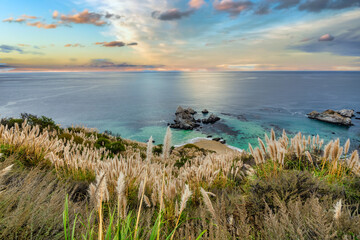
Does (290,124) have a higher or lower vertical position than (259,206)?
lower

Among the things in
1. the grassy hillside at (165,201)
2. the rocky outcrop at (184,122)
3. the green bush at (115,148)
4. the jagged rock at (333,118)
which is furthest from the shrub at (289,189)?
the jagged rock at (333,118)

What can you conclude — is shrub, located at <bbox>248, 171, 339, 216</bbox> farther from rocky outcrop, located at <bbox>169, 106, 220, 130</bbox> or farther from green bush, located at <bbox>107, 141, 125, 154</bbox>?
rocky outcrop, located at <bbox>169, 106, 220, 130</bbox>

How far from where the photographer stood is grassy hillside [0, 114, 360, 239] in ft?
6.25

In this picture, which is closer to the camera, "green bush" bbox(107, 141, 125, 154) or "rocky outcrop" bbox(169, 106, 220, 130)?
"green bush" bbox(107, 141, 125, 154)

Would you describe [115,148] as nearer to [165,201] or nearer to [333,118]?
[165,201]

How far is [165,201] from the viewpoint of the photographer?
10.4 feet

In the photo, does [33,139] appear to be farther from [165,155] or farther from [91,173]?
[165,155]

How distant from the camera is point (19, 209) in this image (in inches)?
82.7

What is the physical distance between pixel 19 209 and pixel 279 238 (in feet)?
8.99

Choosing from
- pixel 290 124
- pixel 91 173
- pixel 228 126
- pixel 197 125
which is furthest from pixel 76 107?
pixel 91 173

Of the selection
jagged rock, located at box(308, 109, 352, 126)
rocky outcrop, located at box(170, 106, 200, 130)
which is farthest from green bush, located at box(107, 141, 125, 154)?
jagged rock, located at box(308, 109, 352, 126)

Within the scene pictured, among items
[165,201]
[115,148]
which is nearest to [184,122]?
[115,148]

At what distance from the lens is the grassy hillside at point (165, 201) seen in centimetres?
191

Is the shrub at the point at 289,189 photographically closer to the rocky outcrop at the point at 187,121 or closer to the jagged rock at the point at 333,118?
the rocky outcrop at the point at 187,121
